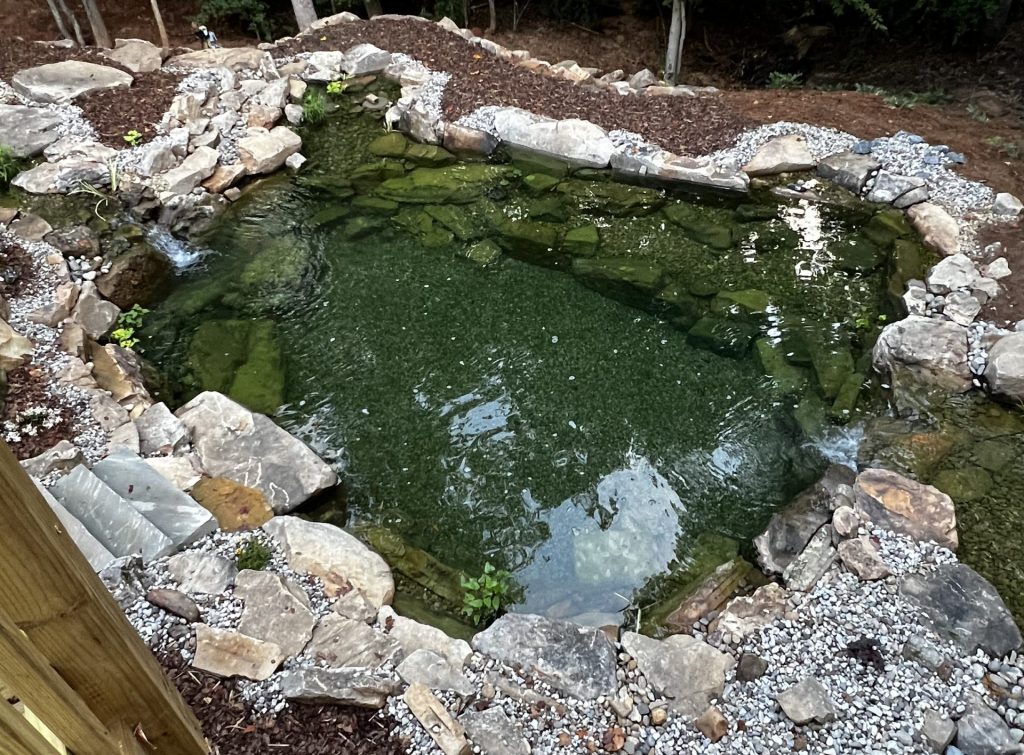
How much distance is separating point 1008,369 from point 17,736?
480 centimetres

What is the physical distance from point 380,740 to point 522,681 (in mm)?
610

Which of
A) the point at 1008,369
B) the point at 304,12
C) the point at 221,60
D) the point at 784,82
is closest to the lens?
the point at 1008,369

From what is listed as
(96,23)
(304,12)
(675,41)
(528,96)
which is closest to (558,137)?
(528,96)

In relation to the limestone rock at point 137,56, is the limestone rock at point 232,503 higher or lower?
lower

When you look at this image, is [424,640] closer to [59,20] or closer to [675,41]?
[675,41]

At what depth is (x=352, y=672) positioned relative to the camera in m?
2.81

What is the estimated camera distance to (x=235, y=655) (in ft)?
9.26

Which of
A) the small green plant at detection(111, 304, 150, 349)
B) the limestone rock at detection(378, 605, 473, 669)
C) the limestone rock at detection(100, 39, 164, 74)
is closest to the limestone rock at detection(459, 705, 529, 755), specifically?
the limestone rock at detection(378, 605, 473, 669)

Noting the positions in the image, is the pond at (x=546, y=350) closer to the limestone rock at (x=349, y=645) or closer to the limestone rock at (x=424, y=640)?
the limestone rock at (x=424, y=640)

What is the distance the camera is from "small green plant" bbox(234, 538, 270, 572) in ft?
10.8

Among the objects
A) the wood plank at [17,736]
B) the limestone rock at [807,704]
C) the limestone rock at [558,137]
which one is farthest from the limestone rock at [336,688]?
the limestone rock at [558,137]

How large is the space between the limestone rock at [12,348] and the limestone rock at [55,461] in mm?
805

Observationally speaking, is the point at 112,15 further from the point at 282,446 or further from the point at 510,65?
the point at 282,446

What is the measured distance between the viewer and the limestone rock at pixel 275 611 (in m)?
2.95
